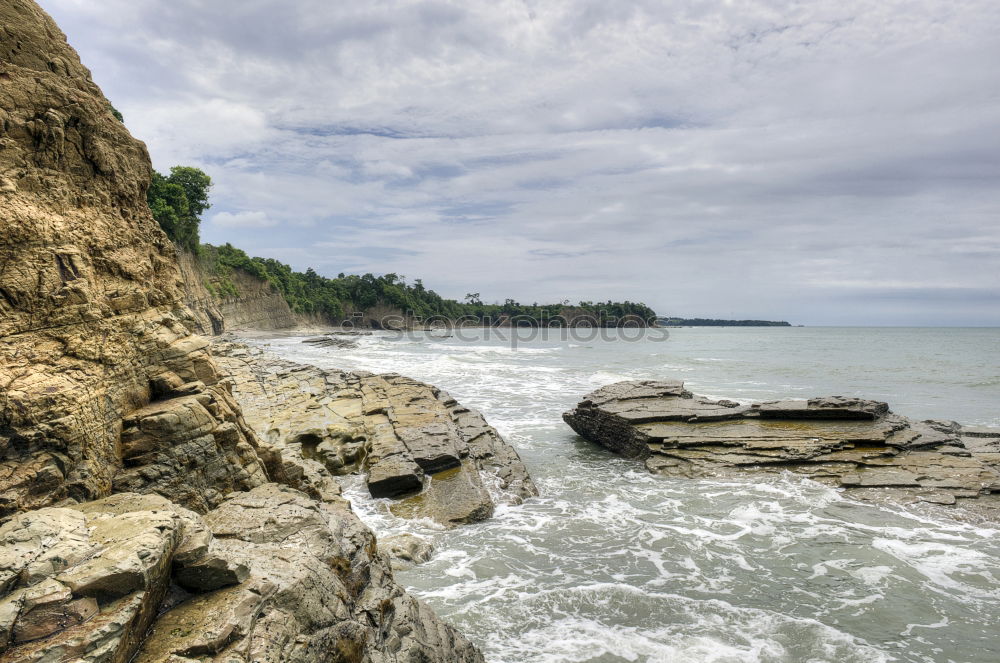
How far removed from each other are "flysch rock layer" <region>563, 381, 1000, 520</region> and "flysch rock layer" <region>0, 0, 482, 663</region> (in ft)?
33.6

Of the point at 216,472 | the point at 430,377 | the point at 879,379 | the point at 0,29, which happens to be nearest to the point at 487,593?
the point at 216,472

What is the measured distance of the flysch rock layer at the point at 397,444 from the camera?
1075 centimetres

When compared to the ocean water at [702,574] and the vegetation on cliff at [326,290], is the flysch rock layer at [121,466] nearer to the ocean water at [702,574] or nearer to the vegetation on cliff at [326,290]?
the ocean water at [702,574]

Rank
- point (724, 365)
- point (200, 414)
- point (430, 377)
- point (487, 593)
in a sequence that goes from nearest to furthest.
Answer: point (200, 414)
point (487, 593)
point (430, 377)
point (724, 365)

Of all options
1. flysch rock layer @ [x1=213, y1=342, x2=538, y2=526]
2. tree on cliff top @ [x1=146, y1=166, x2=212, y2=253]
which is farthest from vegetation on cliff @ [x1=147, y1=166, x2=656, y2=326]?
flysch rock layer @ [x1=213, y1=342, x2=538, y2=526]

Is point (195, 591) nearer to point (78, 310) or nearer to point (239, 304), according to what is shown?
point (78, 310)

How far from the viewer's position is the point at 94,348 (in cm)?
554

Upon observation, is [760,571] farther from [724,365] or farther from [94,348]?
[724,365]

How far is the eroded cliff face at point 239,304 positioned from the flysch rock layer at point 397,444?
3897 cm

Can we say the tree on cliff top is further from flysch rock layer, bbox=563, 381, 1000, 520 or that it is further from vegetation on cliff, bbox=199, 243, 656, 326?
flysch rock layer, bbox=563, 381, 1000, 520

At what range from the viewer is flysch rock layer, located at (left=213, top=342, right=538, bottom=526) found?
1075 centimetres

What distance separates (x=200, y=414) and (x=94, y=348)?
1359 millimetres

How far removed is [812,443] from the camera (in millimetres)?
13867

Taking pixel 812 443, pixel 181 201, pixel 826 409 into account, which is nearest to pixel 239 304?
pixel 181 201
